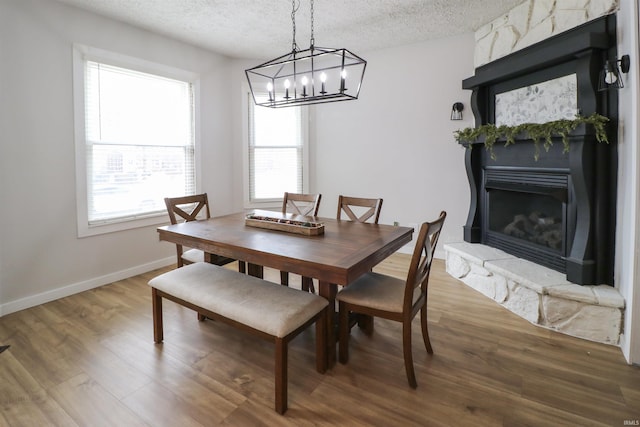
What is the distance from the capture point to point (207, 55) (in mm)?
4441

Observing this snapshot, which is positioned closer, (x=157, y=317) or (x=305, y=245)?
(x=305, y=245)

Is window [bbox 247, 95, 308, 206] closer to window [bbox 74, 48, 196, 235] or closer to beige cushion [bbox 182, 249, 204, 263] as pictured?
window [bbox 74, 48, 196, 235]

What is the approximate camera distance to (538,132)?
2768mm

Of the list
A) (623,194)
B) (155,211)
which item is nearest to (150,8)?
(155,211)

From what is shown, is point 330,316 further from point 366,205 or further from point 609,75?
point 609,75

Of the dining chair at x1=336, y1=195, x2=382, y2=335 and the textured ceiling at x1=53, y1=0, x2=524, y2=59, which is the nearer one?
the dining chair at x1=336, y1=195, x2=382, y2=335

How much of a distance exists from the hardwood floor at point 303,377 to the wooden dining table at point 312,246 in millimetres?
372

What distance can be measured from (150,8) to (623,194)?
13.9 ft

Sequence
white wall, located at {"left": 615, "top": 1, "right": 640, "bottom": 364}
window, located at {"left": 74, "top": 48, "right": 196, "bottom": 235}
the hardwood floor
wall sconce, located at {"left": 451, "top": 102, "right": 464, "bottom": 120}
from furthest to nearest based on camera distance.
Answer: wall sconce, located at {"left": 451, "top": 102, "right": 464, "bottom": 120}, window, located at {"left": 74, "top": 48, "right": 196, "bottom": 235}, white wall, located at {"left": 615, "top": 1, "right": 640, "bottom": 364}, the hardwood floor

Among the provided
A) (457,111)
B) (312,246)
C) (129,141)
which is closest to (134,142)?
(129,141)

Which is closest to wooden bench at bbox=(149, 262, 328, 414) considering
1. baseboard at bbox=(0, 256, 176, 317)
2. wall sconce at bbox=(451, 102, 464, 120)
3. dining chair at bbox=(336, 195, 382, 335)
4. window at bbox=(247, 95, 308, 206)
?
dining chair at bbox=(336, 195, 382, 335)

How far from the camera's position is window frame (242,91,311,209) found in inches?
191

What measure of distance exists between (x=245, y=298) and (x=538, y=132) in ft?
8.59

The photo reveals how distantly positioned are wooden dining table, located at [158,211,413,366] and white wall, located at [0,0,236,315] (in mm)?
1441
